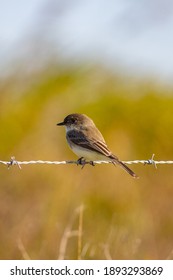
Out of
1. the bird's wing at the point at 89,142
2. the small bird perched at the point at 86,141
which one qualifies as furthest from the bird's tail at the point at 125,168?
the bird's wing at the point at 89,142

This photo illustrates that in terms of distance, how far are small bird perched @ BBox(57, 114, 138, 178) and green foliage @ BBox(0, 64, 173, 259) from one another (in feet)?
2.64

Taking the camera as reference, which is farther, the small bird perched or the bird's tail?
the small bird perched

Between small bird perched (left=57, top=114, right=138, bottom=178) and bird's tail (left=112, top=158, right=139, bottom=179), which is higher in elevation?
small bird perched (left=57, top=114, right=138, bottom=178)

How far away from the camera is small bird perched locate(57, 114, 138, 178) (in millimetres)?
10484

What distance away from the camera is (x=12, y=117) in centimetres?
1338

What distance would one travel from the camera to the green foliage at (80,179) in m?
11.6

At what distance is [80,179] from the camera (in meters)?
12.9

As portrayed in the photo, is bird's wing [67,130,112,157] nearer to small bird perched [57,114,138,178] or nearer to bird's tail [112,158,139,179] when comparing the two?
small bird perched [57,114,138,178]

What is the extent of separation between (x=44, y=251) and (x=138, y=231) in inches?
53.0

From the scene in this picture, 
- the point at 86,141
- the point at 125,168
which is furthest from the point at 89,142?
the point at 125,168

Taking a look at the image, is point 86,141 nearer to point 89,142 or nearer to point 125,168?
point 89,142

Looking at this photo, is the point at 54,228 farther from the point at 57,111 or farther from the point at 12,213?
the point at 57,111

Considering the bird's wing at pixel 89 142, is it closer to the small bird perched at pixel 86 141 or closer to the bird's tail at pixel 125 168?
the small bird perched at pixel 86 141

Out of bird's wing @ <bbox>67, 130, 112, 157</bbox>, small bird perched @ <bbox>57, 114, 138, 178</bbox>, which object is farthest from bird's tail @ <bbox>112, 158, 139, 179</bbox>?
bird's wing @ <bbox>67, 130, 112, 157</bbox>
